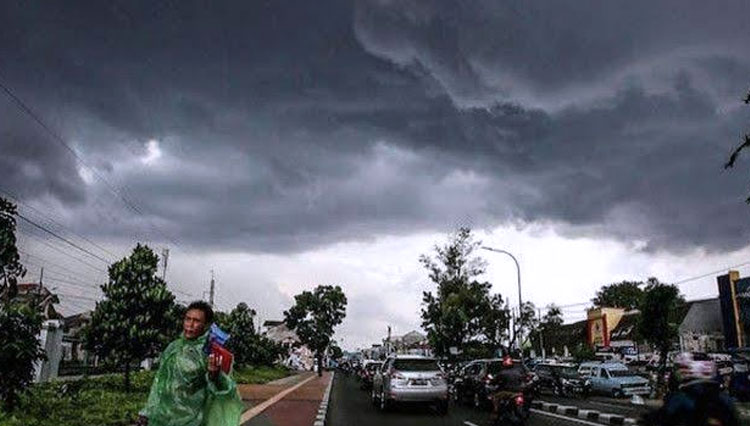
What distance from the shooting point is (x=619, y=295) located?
3738 inches

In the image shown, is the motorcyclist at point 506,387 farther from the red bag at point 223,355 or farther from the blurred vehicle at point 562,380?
the blurred vehicle at point 562,380

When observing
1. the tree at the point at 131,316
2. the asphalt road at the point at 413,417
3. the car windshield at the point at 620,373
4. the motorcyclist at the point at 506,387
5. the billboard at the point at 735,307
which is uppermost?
the billboard at the point at 735,307

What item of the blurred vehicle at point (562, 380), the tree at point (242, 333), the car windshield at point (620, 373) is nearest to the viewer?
the car windshield at point (620, 373)

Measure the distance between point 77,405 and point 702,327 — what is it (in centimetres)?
4746

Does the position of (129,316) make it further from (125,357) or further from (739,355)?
(739,355)

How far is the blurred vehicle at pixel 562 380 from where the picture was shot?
99.2 feet

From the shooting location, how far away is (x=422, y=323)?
61406 mm

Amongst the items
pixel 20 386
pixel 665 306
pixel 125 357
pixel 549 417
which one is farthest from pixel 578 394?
pixel 20 386

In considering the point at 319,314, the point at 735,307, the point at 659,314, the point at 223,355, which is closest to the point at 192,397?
the point at 223,355

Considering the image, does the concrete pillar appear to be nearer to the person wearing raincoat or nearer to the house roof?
the person wearing raincoat

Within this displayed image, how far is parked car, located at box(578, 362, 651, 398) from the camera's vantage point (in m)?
28.8

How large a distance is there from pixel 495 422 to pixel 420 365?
7.47 meters

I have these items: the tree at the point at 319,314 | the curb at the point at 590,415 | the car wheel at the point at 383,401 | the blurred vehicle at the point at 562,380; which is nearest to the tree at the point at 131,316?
the car wheel at the point at 383,401

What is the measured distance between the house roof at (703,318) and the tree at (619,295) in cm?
4057
